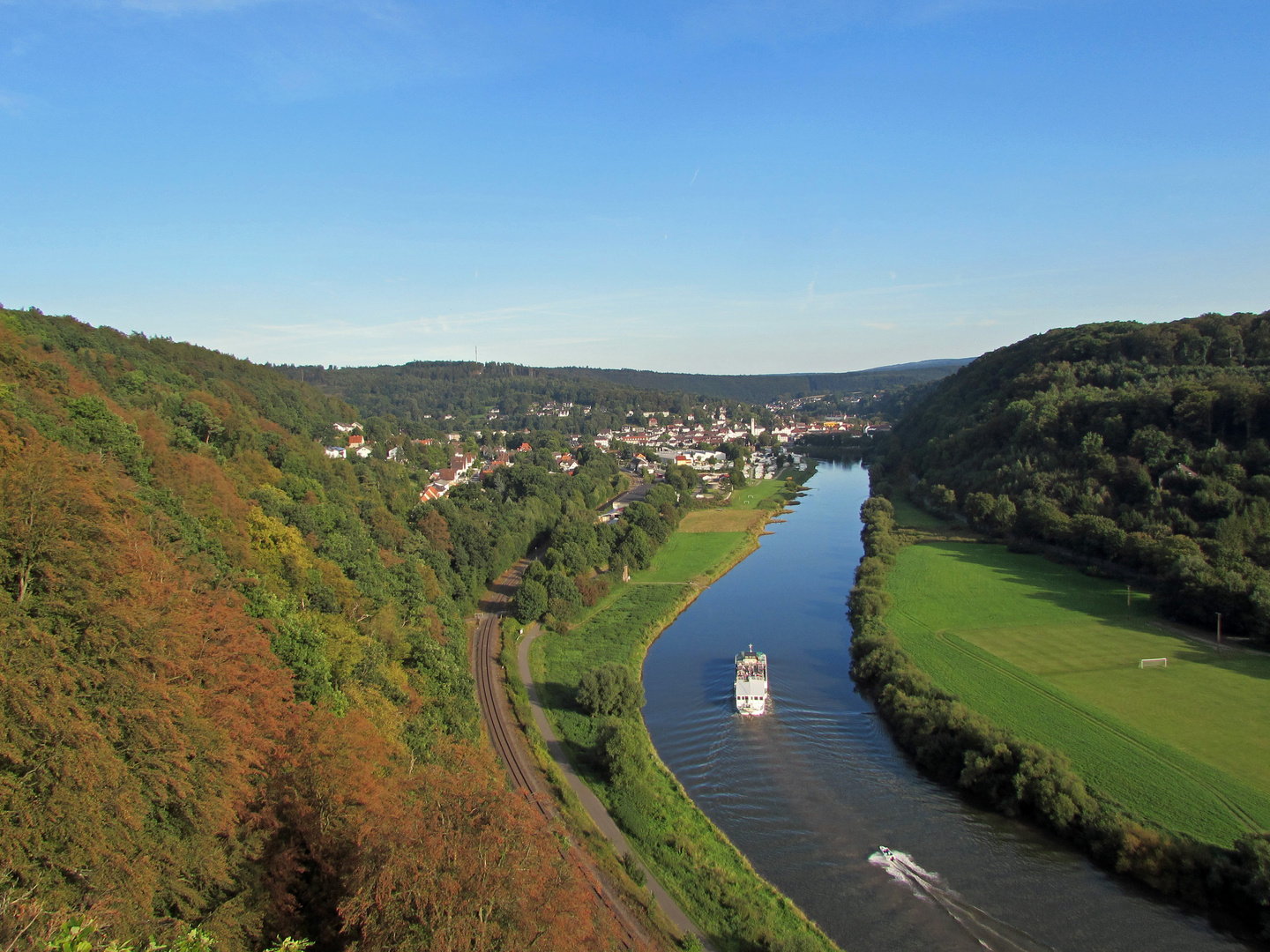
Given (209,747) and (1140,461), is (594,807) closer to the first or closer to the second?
(209,747)

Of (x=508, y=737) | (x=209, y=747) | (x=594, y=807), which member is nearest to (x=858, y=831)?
(x=594, y=807)

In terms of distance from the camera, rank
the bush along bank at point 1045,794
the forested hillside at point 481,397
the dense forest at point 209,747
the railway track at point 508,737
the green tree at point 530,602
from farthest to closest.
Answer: the forested hillside at point 481,397, the green tree at point 530,602, the bush along bank at point 1045,794, the railway track at point 508,737, the dense forest at point 209,747

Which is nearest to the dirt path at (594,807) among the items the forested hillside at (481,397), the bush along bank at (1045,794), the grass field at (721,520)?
the bush along bank at (1045,794)

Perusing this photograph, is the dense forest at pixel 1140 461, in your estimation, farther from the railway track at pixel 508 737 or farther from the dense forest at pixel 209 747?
the dense forest at pixel 209 747

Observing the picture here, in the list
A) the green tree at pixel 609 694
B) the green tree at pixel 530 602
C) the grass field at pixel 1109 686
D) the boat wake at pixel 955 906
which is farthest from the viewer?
the green tree at pixel 530 602

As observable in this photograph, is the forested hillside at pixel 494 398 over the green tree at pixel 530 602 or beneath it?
over

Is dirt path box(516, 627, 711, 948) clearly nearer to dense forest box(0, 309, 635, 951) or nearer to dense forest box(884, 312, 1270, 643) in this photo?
dense forest box(0, 309, 635, 951)
